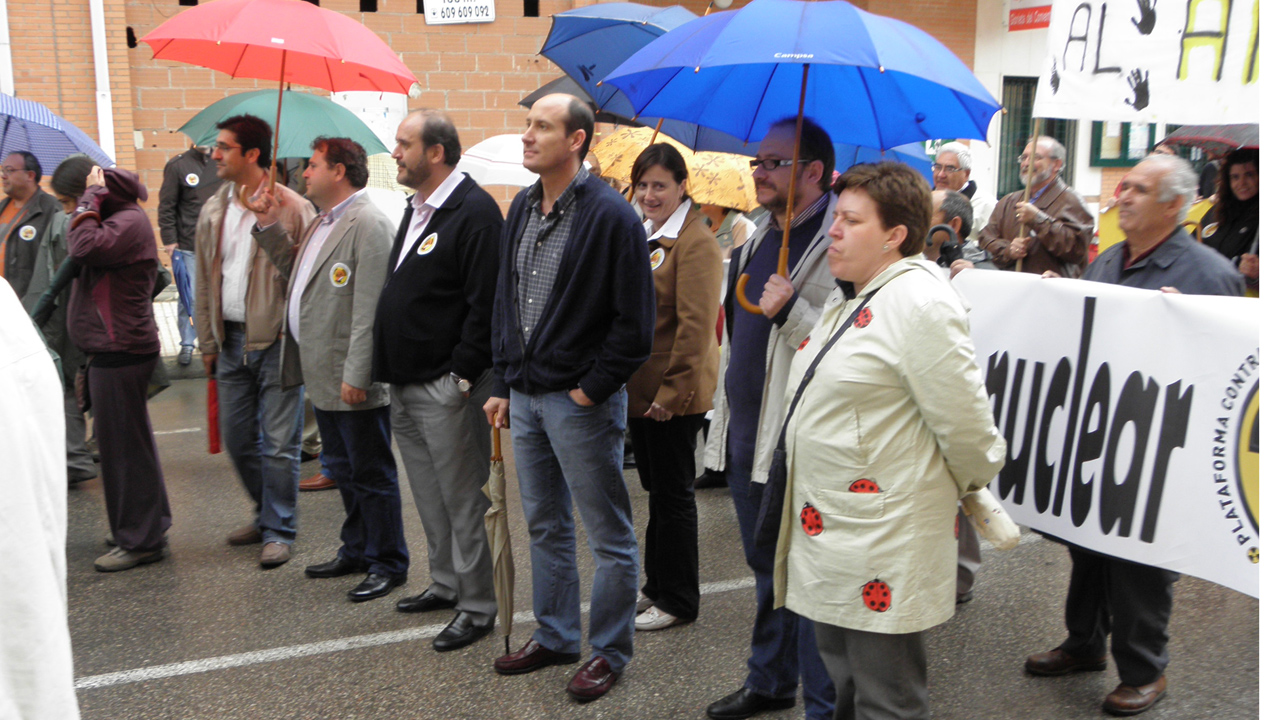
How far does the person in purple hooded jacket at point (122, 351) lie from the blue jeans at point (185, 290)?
4.93m

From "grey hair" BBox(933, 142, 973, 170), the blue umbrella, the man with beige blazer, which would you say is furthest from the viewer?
"grey hair" BBox(933, 142, 973, 170)

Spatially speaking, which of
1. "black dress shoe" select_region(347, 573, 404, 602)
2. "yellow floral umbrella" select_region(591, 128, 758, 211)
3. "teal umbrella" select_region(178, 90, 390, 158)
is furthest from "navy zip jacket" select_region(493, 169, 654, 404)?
"teal umbrella" select_region(178, 90, 390, 158)

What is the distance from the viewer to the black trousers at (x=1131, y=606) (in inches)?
138

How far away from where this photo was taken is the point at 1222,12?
3496mm

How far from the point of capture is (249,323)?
499cm

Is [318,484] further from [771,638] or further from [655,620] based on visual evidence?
[771,638]

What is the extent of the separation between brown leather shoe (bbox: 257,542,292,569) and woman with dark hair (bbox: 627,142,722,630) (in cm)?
184

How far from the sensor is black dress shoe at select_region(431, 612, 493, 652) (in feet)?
13.4

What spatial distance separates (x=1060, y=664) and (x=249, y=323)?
384 cm

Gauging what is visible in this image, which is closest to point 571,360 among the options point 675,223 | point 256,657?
point 675,223

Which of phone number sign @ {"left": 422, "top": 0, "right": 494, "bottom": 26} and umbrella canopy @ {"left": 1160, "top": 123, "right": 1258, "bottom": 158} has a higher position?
phone number sign @ {"left": 422, "top": 0, "right": 494, "bottom": 26}

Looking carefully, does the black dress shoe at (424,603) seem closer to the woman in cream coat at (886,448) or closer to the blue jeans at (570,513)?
the blue jeans at (570,513)

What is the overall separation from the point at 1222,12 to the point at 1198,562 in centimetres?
183

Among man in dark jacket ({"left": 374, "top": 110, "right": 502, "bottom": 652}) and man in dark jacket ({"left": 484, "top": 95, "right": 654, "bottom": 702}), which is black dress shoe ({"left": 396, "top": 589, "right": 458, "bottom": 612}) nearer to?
man in dark jacket ({"left": 374, "top": 110, "right": 502, "bottom": 652})
